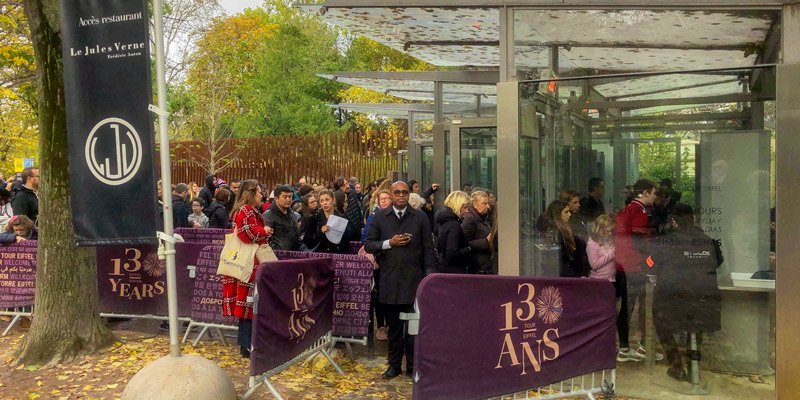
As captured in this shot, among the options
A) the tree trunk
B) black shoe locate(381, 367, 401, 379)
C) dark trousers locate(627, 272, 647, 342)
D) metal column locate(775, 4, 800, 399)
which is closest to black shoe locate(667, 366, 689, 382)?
dark trousers locate(627, 272, 647, 342)

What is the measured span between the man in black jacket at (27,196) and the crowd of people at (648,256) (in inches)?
290

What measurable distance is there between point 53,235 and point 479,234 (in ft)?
14.0

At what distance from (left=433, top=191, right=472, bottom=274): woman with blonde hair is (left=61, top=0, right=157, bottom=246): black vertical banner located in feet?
9.63

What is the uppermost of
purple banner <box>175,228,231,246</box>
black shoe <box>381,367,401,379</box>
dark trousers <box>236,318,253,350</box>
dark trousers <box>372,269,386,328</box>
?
purple banner <box>175,228,231,246</box>

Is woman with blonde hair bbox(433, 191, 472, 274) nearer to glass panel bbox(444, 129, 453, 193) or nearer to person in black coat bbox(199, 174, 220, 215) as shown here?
glass panel bbox(444, 129, 453, 193)

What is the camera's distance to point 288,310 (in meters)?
6.55

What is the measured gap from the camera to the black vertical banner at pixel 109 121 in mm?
6230

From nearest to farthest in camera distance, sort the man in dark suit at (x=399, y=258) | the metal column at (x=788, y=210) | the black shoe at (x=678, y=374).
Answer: the metal column at (x=788, y=210), the black shoe at (x=678, y=374), the man in dark suit at (x=399, y=258)

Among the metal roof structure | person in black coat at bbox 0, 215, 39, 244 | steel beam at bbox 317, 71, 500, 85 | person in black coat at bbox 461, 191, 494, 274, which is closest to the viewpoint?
the metal roof structure

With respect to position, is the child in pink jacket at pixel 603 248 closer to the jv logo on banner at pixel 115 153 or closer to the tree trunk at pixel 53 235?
the jv logo on banner at pixel 115 153

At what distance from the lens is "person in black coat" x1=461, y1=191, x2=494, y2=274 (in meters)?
7.84

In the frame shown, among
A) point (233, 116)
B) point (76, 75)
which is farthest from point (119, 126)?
point (233, 116)

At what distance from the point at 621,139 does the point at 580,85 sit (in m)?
0.62

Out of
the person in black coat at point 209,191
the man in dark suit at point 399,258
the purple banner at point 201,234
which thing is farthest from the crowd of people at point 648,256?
the person in black coat at point 209,191
